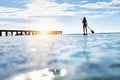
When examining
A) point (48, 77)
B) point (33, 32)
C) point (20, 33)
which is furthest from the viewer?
point (33, 32)

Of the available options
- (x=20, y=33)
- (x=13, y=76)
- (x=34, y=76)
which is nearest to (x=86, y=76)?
(x=34, y=76)

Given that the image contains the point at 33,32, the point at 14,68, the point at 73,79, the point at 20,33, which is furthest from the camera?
the point at 33,32

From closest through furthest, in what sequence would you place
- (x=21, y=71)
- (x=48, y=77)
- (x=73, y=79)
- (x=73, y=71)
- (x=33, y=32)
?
(x=73, y=79), (x=48, y=77), (x=73, y=71), (x=21, y=71), (x=33, y=32)

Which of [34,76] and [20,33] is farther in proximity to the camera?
[20,33]

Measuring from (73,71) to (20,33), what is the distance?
139915 millimetres

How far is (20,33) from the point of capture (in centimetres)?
14688

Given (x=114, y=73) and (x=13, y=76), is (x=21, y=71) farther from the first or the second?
(x=114, y=73)

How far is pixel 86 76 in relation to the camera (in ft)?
26.8

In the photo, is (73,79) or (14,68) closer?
(73,79)

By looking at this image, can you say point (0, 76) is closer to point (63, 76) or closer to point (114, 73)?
point (63, 76)

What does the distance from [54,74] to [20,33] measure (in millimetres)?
140115

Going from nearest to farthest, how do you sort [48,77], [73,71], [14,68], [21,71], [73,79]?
[73,79]
[48,77]
[73,71]
[21,71]
[14,68]

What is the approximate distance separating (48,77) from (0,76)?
70.7 inches

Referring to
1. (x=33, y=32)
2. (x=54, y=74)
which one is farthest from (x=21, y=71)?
Answer: (x=33, y=32)
